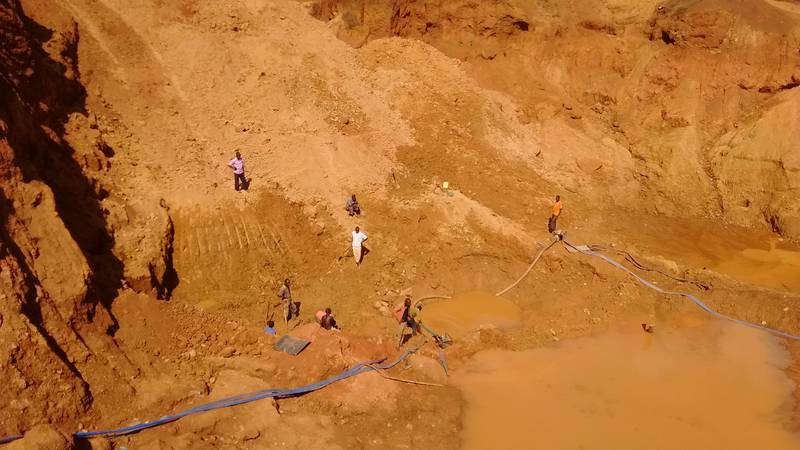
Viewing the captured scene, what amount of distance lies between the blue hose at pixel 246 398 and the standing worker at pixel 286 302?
6.52 feet

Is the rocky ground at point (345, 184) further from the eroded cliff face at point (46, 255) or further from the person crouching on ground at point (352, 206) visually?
the person crouching on ground at point (352, 206)

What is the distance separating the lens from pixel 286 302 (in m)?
11.2

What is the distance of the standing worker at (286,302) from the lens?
36.7 ft

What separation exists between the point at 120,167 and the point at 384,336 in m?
6.18

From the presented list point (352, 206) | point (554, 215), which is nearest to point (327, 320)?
point (352, 206)

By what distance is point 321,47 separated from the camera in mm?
15820

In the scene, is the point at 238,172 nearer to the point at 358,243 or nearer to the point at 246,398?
the point at 358,243

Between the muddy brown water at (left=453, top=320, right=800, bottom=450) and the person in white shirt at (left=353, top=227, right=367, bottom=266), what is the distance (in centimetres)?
328

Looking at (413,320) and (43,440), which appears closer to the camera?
(43,440)

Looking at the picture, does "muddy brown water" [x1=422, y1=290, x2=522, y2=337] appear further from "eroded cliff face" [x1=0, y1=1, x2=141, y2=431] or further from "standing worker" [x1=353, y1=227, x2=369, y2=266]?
"eroded cliff face" [x1=0, y1=1, x2=141, y2=431]

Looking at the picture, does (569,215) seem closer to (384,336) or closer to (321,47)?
(384,336)

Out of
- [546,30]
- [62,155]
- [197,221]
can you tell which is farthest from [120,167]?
[546,30]

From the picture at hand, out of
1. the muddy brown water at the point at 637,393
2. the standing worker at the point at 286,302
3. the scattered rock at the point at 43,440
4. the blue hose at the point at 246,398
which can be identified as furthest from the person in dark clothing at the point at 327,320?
the scattered rock at the point at 43,440

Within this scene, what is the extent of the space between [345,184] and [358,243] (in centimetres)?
175
